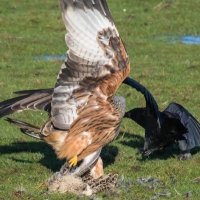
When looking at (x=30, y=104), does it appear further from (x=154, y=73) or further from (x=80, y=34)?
(x=154, y=73)

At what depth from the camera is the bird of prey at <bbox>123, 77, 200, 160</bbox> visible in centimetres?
832

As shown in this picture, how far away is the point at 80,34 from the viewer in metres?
6.88

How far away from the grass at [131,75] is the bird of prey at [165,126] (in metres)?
0.25

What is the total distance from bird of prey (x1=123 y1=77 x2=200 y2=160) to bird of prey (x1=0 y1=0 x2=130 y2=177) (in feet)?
3.32

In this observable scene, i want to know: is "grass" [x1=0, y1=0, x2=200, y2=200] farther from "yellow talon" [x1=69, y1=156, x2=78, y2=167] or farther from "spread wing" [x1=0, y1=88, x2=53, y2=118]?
"spread wing" [x1=0, y1=88, x2=53, y2=118]

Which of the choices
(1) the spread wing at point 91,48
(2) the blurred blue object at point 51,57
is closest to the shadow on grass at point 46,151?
(1) the spread wing at point 91,48

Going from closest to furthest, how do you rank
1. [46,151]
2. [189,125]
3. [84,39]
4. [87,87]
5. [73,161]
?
[84,39]
[87,87]
[73,161]
[189,125]
[46,151]

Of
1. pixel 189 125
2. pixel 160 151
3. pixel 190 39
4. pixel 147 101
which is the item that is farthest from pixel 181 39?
pixel 147 101

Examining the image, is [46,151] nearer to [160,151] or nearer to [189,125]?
[160,151]

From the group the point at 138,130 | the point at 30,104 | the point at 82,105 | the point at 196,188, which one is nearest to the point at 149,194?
the point at 196,188

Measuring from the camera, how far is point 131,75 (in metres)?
13.7

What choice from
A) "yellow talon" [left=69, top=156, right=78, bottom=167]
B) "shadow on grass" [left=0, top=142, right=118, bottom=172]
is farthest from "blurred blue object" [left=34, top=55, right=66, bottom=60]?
"yellow talon" [left=69, top=156, right=78, bottom=167]

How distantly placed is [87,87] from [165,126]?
5.38 feet

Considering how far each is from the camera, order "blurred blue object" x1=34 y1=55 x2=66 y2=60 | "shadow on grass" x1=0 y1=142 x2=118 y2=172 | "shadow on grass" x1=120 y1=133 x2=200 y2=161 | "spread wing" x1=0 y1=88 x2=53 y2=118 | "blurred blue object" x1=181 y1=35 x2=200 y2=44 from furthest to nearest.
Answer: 1. "blurred blue object" x1=181 y1=35 x2=200 y2=44
2. "blurred blue object" x1=34 y1=55 x2=66 y2=60
3. "shadow on grass" x1=120 y1=133 x2=200 y2=161
4. "shadow on grass" x1=0 y1=142 x2=118 y2=172
5. "spread wing" x1=0 y1=88 x2=53 y2=118
